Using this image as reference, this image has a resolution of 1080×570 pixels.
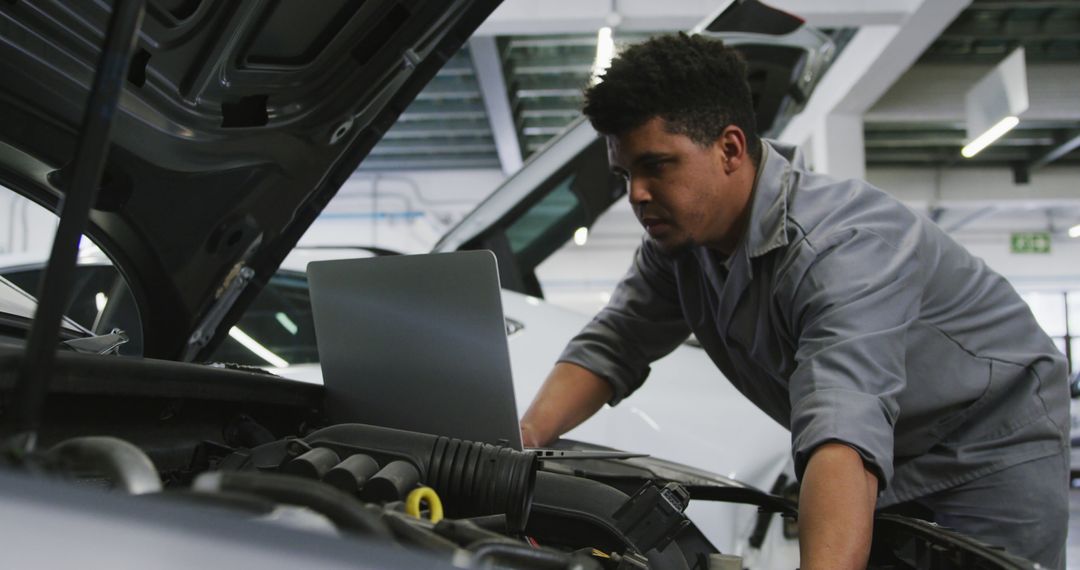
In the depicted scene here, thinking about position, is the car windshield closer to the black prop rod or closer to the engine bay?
the engine bay

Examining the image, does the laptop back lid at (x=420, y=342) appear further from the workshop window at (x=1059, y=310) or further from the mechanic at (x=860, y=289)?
the workshop window at (x=1059, y=310)

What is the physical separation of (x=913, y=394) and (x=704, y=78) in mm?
601

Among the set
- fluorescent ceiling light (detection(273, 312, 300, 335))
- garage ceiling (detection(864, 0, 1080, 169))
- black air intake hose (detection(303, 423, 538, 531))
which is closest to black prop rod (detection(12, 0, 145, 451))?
black air intake hose (detection(303, 423, 538, 531))

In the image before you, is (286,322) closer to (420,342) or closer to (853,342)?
(420,342)

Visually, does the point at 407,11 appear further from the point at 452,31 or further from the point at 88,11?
the point at 88,11

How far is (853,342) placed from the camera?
1183 mm

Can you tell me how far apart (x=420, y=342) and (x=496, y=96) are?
6794 mm

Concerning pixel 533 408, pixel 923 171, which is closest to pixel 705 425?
pixel 533 408

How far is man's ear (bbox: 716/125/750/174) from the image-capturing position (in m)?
1.46

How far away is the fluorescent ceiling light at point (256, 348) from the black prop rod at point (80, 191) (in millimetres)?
2151

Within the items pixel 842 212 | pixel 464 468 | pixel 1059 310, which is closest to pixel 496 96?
pixel 842 212

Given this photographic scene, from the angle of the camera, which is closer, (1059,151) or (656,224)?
(656,224)

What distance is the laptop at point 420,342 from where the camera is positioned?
44.6 inches

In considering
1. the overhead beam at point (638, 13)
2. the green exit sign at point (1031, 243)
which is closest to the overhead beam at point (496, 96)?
the overhead beam at point (638, 13)
